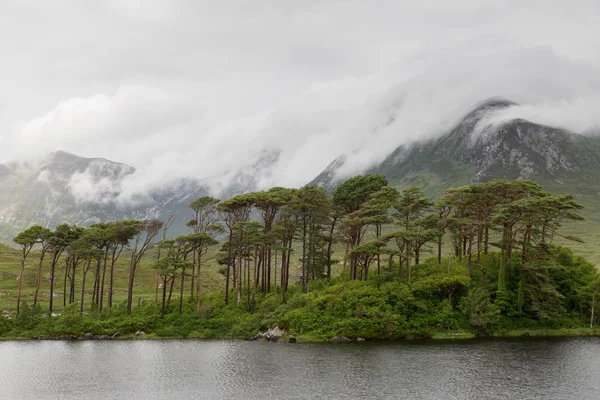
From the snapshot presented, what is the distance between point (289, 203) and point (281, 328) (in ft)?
77.7

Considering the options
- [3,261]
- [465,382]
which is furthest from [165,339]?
[3,261]

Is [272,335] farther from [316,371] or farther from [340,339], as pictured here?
[316,371]

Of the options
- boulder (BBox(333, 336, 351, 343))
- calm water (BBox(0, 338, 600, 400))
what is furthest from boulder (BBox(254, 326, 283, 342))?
boulder (BBox(333, 336, 351, 343))

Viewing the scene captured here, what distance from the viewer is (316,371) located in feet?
147

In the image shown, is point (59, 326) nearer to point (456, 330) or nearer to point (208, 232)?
point (208, 232)

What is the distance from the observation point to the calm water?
37.1 m

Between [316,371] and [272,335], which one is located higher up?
[316,371]

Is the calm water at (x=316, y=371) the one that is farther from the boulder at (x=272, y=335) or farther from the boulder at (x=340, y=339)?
the boulder at (x=272, y=335)

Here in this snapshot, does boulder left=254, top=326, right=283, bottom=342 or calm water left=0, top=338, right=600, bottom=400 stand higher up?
calm water left=0, top=338, right=600, bottom=400

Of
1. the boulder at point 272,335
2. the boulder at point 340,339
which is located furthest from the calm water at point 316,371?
the boulder at point 272,335

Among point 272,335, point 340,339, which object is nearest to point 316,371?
point 340,339

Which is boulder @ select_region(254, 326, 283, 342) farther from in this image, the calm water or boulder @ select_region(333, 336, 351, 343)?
boulder @ select_region(333, 336, 351, 343)

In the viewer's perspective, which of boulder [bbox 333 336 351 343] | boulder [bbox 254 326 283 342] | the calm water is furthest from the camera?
boulder [bbox 254 326 283 342]

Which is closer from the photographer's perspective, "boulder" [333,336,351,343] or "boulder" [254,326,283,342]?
"boulder" [333,336,351,343]
